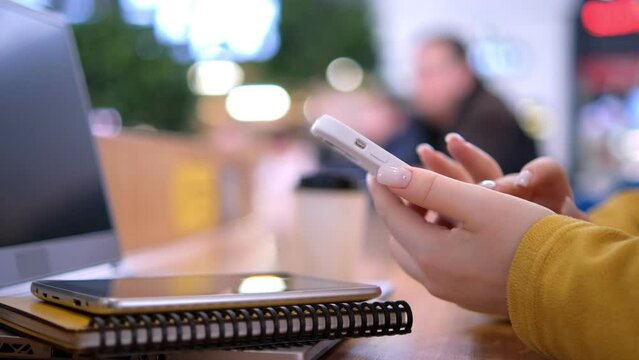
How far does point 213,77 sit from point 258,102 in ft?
2.51

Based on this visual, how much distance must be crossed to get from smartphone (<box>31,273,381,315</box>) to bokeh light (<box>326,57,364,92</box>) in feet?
19.0

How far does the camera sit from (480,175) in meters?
0.77

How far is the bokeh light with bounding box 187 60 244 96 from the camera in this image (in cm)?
427

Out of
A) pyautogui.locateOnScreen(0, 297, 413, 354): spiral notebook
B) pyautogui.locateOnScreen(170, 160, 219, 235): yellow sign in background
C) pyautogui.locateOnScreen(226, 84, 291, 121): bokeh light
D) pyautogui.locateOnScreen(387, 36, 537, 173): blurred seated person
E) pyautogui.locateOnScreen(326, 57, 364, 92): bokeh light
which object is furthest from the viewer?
pyautogui.locateOnScreen(326, 57, 364, 92): bokeh light

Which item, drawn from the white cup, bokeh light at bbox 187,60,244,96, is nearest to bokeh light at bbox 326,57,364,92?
bokeh light at bbox 187,60,244,96

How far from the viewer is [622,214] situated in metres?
0.89

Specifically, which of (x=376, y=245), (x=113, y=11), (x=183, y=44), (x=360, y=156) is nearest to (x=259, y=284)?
(x=360, y=156)

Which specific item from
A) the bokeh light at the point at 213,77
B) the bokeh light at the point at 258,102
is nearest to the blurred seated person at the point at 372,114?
the bokeh light at the point at 213,77

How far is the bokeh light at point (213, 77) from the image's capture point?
4.27 m

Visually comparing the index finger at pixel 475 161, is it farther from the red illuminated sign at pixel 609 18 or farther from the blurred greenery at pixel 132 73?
the red illuminated sign at pixel 609 18

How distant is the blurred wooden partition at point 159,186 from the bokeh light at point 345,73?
13.8 feet

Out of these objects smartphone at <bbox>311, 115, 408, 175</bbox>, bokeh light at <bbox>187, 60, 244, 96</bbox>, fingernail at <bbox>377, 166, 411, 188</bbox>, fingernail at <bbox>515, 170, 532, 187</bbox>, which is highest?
bokeh light at <bbox>187, 60, 244, 96</bbox>

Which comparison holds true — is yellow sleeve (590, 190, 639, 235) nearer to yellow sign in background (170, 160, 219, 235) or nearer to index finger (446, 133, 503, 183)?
index finger (446, 133, 503, 183)

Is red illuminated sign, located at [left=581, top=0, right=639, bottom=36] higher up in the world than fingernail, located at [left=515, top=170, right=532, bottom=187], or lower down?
higher up
